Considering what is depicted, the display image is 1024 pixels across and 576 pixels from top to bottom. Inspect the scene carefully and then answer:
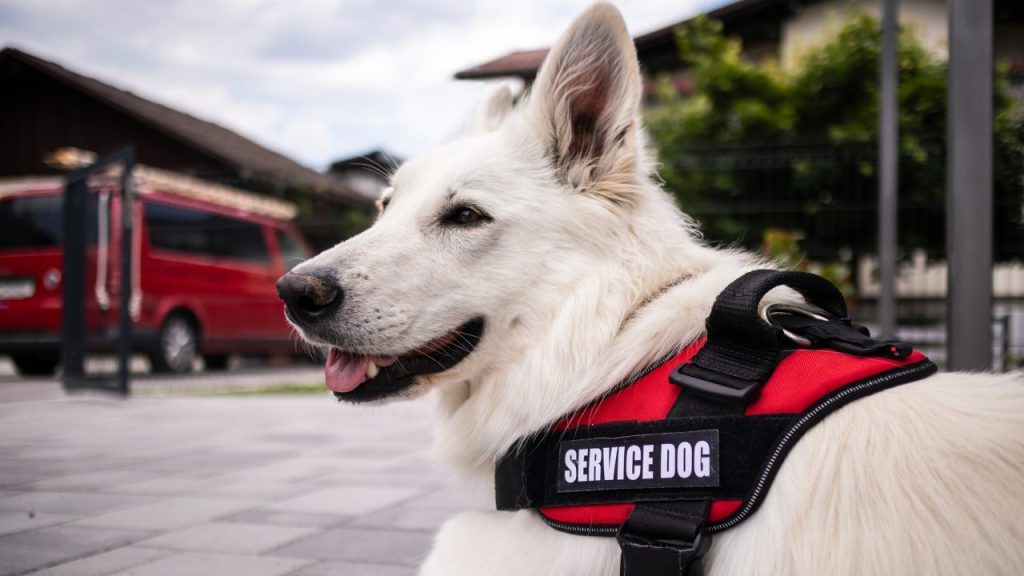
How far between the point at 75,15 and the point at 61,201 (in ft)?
21.6

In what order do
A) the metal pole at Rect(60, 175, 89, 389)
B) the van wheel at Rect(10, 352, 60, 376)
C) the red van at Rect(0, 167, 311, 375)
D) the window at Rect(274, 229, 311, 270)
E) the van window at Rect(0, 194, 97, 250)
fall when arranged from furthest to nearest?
the window at Rect(274, 229, 311, 270) < the van wheel at Rect(10, 352, 60, 376) < the van window at Rect(0, 194, 97, 250) < the red van at Rect(0, 167, 311, 375) < the metal pole at Rect(60, 175, 89, 389)

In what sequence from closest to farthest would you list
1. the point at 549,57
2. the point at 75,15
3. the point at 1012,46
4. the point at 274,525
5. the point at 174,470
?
the point at 549,57, the point at 274,525, the point at 75,15, the point at 174,470, the point at 1012,46

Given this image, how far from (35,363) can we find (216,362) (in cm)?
260

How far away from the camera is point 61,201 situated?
9.17 m

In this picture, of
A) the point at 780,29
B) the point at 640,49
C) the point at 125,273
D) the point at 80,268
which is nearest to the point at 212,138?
the point at 640,49

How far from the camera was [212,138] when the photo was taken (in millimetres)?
23531

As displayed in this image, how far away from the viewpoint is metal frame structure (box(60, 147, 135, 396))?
7.95 m

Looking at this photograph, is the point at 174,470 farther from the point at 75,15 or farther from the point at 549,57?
the point at 549,57

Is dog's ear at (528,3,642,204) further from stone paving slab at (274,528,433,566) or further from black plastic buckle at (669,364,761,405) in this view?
stone paving slab at (274,528,433,566)

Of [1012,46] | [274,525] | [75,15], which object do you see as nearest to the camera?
[274,525]

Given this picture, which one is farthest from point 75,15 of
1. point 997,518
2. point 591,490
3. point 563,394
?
point 997,518

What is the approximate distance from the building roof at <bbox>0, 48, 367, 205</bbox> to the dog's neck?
1233 cm

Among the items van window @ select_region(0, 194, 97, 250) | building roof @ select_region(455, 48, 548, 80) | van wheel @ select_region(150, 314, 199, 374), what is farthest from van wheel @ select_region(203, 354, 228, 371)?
building roof @ select_region(455, 48, 548, 80)

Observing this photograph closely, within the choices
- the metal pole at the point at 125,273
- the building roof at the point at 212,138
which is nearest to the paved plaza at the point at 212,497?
the metal pole at the point at 125,273
